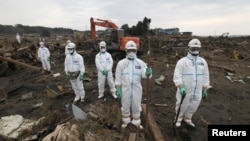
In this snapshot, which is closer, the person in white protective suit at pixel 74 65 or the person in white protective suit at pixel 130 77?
the person in white protective suit at pixel 130 77

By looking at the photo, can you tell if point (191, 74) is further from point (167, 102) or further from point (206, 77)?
point (167, 102)

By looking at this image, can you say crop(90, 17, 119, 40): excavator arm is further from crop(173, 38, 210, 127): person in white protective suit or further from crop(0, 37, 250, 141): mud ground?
crop(173, 38, 210, 127): person in white protective suit

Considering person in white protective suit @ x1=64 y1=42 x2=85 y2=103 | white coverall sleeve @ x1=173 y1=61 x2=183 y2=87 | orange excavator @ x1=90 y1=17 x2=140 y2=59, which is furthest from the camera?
orange excavator @ x1=90 y1=17 x2=140 y2=59

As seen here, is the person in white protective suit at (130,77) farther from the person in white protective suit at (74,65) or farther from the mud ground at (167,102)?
the person in white protective suit at (74,65)

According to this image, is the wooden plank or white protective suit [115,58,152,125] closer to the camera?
the wooden plank

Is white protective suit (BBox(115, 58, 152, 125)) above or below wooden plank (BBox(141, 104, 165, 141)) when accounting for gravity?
above

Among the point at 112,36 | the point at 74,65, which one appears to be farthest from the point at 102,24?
the point at 74,65

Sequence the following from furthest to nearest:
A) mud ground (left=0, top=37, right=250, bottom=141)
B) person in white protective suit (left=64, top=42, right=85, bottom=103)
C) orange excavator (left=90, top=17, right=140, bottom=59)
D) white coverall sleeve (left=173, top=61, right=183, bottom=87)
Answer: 1. orange excavator (left=90, top=17, right=140, bottom=59)
2. person in white protective suit (left=64, top=42, right=85, bottom=103)
3. mud ground (left=0, top=37, right=250, bottom=141)
4. white coverall sleeve (left=173, top=61, right=183, bottom=87)

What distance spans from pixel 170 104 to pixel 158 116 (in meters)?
1.23

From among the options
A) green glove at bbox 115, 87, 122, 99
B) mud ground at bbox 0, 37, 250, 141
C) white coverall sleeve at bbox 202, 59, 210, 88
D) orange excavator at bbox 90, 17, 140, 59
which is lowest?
mud ground at bbox 0, 37, 250, 141

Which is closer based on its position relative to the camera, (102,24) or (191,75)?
(191,75)

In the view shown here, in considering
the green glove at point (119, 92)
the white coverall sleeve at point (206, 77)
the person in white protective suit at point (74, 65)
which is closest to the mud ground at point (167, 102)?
the green glove at point (119, 92)

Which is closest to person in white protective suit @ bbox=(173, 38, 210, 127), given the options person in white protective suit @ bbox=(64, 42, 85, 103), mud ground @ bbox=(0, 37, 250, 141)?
mud ground @ bbox=(0, 37, 250, 141)

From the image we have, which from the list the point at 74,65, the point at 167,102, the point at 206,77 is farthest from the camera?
the point at 167,102
